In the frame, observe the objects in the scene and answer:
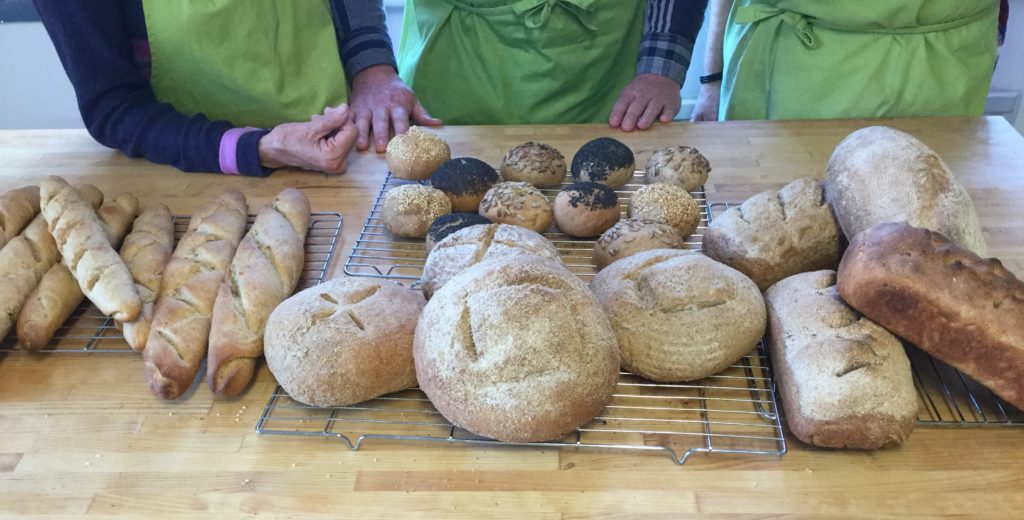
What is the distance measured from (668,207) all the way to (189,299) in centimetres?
119

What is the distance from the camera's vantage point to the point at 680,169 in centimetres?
201

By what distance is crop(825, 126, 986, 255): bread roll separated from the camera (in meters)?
1.43

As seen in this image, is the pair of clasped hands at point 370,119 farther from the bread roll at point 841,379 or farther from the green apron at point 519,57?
the bread roll at point 841,379

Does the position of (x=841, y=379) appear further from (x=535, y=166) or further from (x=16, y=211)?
(x=16, y=211)

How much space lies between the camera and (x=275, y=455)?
51.2 inches

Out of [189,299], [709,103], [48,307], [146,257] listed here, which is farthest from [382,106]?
[709,103]

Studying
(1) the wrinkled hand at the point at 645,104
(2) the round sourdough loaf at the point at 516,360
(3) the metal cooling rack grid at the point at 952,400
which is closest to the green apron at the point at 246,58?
(1) the wrinkled hand at the point at 645,104

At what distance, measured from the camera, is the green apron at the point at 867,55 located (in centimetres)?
225

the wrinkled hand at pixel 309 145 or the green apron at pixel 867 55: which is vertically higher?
the green apron at pixel 867 55

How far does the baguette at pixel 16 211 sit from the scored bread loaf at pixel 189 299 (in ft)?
1.42

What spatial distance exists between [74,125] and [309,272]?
3241 millimetres

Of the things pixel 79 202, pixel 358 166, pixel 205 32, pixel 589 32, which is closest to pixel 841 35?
pixel 589 32

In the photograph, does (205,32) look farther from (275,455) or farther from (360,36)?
(275,455)

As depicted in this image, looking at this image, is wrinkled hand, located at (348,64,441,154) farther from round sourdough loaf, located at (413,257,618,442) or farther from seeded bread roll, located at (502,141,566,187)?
round sourdough loaf, located at (413,257,618,442)
